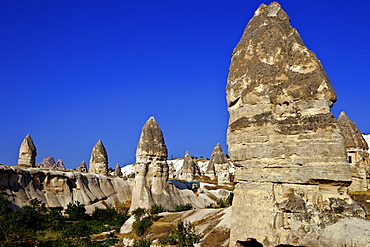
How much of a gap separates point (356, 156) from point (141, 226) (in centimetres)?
1656

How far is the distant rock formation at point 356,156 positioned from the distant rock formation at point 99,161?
25312 mm

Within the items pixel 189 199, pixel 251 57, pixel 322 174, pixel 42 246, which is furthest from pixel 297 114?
pixel 189 199

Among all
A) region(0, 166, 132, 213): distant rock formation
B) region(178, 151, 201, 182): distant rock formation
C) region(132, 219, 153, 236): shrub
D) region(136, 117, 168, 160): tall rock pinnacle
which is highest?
region(136, 117, 168, 160): tall rock pinnacle

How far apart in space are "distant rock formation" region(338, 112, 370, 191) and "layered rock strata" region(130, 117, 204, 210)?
1332 cm

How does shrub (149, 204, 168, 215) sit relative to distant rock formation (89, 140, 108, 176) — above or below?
below

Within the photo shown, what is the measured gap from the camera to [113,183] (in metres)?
35.5

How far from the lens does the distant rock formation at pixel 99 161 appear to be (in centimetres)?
3984

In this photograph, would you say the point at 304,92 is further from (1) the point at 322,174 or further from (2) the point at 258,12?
(2) the point at 258,12

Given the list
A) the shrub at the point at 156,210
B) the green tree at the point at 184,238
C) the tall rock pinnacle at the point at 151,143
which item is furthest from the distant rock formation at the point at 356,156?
the green tree at the point at 184,238

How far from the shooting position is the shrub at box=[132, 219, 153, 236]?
17844 mm

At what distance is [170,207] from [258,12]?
816 inches

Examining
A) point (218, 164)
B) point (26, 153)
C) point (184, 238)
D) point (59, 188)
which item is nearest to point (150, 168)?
point (59, 188)

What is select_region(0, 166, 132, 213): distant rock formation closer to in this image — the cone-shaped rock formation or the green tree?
the cone-shaped rock formation

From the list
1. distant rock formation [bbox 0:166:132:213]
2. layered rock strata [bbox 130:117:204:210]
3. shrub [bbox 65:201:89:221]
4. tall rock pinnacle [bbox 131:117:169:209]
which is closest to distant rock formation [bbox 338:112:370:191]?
layered rock strata [bbox 130:117:204:210]
